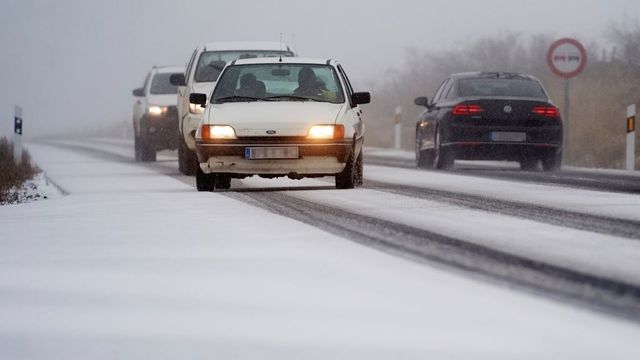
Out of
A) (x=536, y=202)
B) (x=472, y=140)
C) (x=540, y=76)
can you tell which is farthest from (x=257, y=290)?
(x=540, y=76)

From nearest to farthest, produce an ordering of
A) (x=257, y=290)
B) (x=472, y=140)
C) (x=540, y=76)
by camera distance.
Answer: (x=257, y=290) → (x=472, y=140) → (x=540, y=76)

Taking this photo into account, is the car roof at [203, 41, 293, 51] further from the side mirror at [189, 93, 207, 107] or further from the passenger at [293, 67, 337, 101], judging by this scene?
the passenger at [293, 67, 337, 101]

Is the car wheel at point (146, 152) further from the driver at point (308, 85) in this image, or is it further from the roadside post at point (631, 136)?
the driver at point (308, 85)

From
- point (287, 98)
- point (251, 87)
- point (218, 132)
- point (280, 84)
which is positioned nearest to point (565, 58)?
point (280, 84)

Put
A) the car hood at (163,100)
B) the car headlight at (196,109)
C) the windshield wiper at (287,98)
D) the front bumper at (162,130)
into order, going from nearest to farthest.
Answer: the windshield wiper at (287,98), the car headlight at (196,109), the front bumper at (162,130), the car hood at (163,100)

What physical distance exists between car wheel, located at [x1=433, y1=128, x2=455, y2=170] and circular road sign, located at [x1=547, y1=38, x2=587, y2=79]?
4926mm

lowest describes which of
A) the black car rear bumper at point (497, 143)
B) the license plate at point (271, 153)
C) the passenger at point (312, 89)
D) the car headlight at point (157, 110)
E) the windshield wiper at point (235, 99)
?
the black car rear bumper at point (497, 143)

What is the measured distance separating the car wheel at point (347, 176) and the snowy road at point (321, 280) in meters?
2.39

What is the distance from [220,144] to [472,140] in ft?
23.4

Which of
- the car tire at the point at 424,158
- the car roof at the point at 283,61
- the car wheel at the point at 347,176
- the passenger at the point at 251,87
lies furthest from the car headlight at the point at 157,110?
the car wheel at the point at 347,176

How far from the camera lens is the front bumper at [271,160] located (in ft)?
47.6

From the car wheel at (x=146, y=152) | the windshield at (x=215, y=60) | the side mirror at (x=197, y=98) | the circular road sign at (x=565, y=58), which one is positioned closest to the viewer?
the side mirror at (x=197, y=98)

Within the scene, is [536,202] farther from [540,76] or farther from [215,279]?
[540,76]

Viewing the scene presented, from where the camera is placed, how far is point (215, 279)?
23.0 ft
